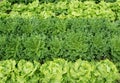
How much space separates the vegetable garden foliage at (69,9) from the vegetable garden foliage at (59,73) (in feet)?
9.05

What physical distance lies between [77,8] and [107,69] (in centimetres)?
342

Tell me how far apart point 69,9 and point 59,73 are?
3.46m

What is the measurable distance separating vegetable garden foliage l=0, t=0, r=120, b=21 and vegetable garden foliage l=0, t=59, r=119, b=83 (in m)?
2.76

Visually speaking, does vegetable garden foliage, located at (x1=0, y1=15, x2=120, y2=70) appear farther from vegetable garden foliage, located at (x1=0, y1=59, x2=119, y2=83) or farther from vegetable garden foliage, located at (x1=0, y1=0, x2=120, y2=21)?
vegetable garden foliage, located at (x1=0, y1=0, x2=120, y2=21)

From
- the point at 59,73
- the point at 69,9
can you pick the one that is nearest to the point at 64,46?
the point at 59,73

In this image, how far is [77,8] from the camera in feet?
27.4

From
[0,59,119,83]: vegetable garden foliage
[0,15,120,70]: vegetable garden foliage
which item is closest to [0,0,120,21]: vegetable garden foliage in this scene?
[0,15,120,70]: vegetable garden foliage

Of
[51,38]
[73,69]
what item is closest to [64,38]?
[51,38]

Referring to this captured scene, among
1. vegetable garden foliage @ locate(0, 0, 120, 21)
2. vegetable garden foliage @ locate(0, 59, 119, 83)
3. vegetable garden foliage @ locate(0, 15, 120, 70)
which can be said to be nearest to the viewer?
vegetable garden foliage @ locate(0, 59, 119, 83)

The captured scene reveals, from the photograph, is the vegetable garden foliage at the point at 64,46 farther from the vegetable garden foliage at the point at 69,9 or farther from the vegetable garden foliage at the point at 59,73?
the vegetable garden foliage at the point at 69,9

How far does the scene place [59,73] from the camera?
5395 mm

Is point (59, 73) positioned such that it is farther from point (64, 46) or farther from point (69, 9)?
point (69, 9)

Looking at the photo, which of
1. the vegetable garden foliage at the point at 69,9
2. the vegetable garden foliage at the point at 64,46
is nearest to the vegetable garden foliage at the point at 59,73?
the vegetable garden foliage at the point at 64,46

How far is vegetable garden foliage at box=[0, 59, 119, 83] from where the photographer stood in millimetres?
5367
